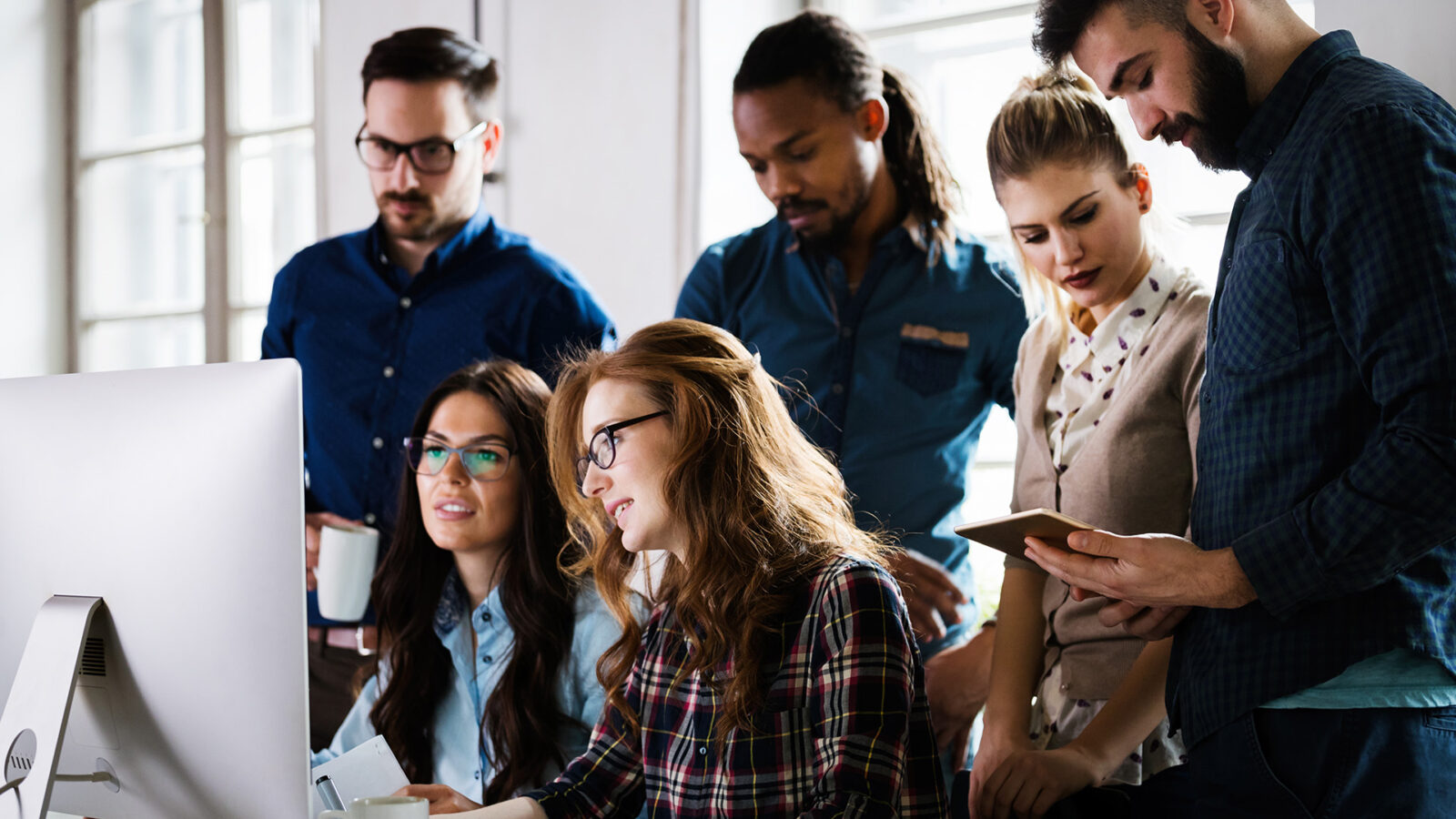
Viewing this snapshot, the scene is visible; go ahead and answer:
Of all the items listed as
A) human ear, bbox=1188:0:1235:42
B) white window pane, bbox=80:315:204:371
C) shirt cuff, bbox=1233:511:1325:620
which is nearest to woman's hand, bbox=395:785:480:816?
shirt cuff, bbox=1233:511:1325:620

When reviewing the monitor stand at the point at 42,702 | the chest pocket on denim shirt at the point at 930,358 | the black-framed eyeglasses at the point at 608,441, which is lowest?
the monitor stand at the point at 42,702

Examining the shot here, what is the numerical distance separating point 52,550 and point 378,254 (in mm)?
1494

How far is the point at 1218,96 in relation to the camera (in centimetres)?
131

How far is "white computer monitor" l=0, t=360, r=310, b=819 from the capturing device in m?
1.02

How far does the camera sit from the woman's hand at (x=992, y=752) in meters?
1.61

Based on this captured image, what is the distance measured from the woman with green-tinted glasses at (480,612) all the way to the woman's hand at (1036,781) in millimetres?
632

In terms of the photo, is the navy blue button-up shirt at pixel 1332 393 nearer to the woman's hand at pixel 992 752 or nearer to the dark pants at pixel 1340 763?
the dark pants at pixel 1340 763

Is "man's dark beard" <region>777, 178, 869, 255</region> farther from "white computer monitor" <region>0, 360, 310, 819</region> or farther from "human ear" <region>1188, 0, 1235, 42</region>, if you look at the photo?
"white computer monitor" <region>0, 360, 310, 819</region>

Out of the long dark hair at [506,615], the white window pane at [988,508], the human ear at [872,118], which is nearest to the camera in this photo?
the long dark hair at [506,615]

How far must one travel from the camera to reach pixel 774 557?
1483mm

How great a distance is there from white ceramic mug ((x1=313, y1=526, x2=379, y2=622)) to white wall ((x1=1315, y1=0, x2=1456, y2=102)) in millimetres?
1734

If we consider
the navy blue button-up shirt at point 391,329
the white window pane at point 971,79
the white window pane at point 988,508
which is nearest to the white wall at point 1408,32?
the white window pane at point 971,79

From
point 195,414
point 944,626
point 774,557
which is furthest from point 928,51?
point 195,414

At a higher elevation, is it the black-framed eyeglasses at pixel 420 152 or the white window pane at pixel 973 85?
the white window pane at pixel 973 85
